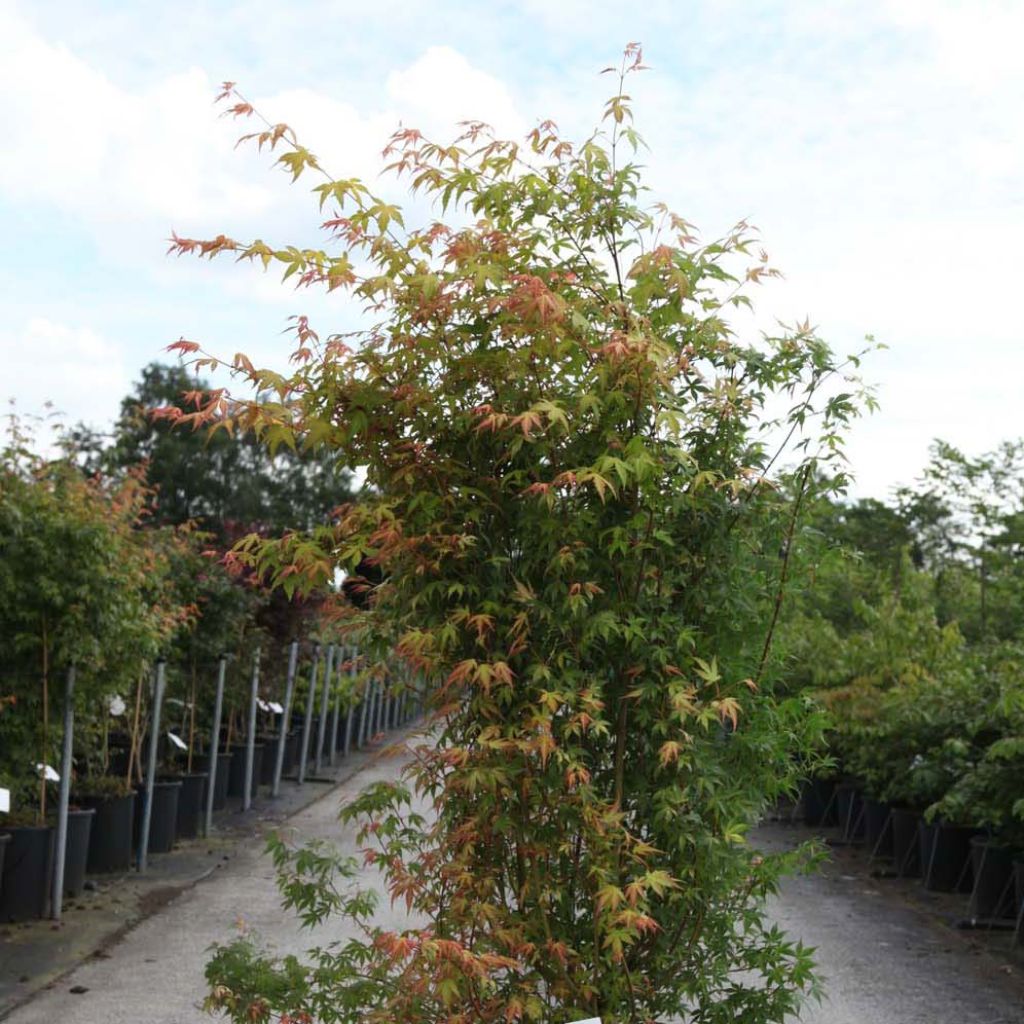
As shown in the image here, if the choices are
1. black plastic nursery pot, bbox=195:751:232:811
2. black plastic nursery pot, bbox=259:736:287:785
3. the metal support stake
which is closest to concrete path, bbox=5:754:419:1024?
black plastic nursery pot, bbox=195:751:232:811

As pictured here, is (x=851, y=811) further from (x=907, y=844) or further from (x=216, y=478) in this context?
(x=216, y=478)

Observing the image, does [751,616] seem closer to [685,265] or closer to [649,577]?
[649,577]

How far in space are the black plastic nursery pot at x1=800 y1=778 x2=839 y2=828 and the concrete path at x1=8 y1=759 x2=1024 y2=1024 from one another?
3.75 metres

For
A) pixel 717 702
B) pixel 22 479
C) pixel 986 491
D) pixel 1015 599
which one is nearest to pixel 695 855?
pixel 717 702

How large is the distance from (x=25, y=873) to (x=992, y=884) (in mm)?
6576

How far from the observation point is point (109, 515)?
357 inches

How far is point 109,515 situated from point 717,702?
6.40 meters

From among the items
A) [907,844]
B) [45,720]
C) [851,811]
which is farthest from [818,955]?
[851,811]

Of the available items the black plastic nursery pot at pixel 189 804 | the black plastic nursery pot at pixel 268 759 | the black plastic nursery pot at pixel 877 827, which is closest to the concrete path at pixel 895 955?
the black plastic nursery pot at pixel 877 827

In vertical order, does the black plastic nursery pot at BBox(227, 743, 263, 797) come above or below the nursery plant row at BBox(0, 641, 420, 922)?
below

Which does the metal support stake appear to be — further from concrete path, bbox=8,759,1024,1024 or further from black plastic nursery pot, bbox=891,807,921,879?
concrete path, bbox=8,759,1024,1024

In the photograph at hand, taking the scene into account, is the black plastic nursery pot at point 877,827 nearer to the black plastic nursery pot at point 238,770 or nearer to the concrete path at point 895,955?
the concrete path at point 895,955

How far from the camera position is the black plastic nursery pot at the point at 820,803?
49.6 ft

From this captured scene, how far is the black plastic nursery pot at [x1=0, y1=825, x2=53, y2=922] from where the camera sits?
8.00 metres
